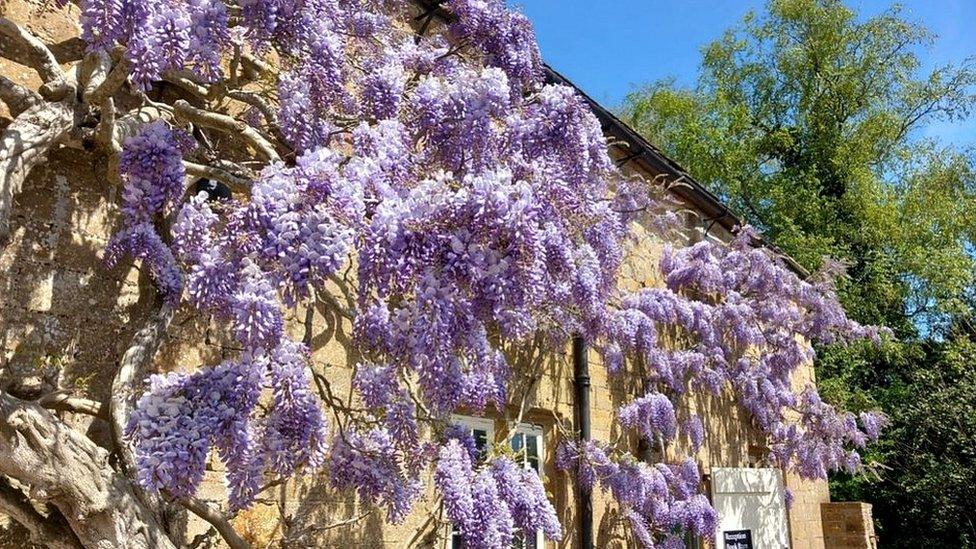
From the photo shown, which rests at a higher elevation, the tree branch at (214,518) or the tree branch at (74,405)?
the tree branch at (74,405)

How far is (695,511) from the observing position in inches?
274

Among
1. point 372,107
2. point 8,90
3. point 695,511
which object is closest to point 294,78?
point 372,107

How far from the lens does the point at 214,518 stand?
3.20m

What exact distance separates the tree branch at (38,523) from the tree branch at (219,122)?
1685mm

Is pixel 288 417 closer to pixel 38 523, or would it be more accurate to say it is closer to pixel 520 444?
pixel 38 523

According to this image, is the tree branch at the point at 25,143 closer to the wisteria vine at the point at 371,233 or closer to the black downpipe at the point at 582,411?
the wisteria vine at the point at 371,233

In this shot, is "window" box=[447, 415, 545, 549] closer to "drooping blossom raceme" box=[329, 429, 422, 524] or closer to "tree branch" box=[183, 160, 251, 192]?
"drooping blossom raceme" box=[329, 429, 422, 524]

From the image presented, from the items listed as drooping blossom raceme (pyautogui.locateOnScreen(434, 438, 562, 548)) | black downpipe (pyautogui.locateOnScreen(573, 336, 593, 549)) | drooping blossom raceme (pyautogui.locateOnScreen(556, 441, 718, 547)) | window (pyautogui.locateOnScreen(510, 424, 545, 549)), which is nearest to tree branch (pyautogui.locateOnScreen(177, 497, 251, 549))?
drooping blossom raceme (pyautogui.locateOnScreen(434, 438, 562, 548))

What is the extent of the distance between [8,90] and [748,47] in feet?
57.0

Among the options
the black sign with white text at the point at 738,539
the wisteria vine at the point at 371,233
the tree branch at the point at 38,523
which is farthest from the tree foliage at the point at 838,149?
the tree branch at the point at 38,523

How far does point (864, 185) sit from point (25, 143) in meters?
15.5

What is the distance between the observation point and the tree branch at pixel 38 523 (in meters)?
2.78

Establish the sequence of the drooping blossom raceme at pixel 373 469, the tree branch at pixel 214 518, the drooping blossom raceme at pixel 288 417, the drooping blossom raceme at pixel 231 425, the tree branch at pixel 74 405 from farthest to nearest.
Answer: the drooping blossom raceme at pixel 373 469, the tree branch at pixel 214 518, the tree branch at pixel 74 405, the drooping blossom raceme at pixel 288 417, the drooping blossom raceme at pixel 231 425

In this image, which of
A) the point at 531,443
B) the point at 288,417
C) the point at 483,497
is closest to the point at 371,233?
the point at 288,417
